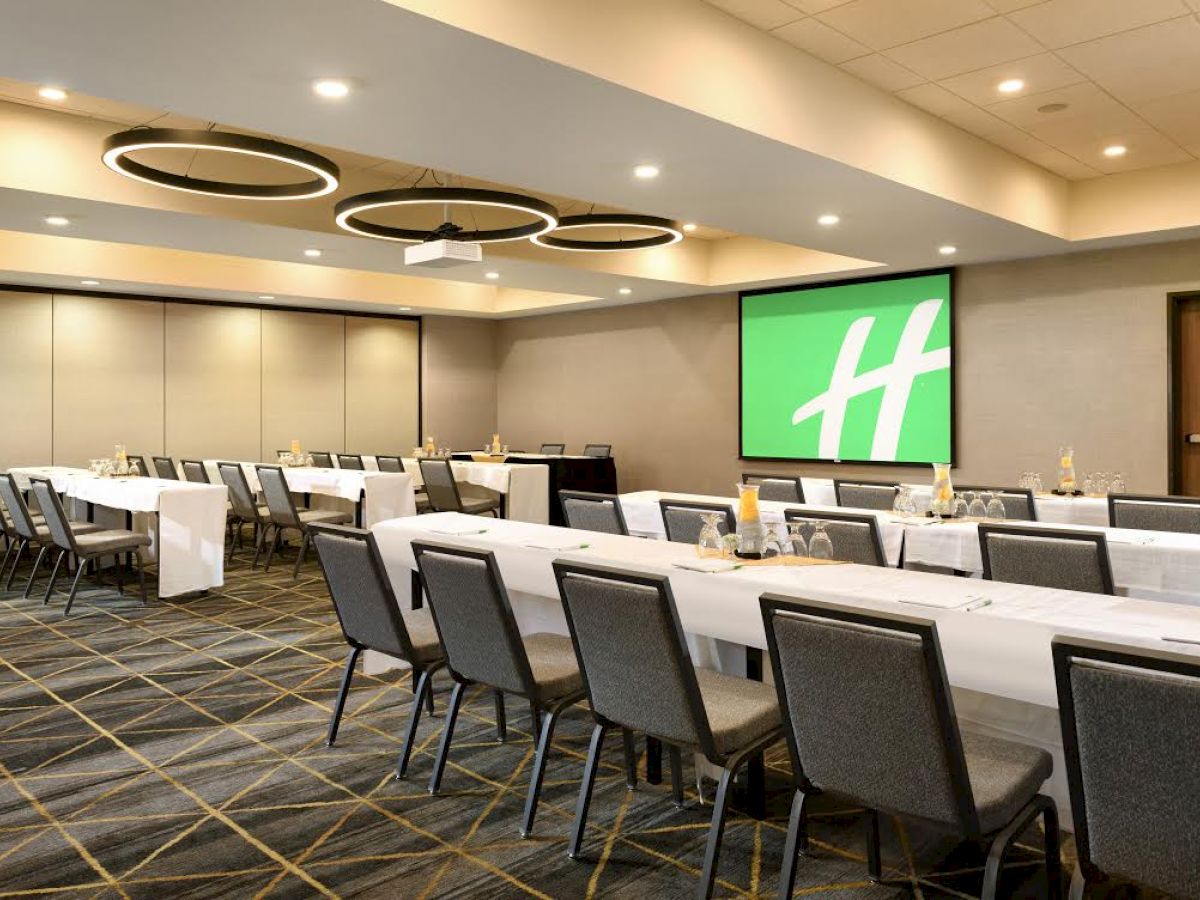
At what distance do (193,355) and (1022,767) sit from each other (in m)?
11.5

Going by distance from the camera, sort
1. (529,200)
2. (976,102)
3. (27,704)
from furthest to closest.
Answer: (529,200)
(976,102)
(27,704)

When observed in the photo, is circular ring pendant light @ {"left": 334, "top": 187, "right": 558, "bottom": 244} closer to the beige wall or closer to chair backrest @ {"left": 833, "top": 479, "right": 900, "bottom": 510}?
chair backrest @ {"left": 833, "top": 479, "right": 900, "bottom": 510}

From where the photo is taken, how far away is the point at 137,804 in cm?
331

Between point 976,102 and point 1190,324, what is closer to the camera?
point 976,102

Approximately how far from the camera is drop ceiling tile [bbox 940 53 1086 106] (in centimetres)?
532

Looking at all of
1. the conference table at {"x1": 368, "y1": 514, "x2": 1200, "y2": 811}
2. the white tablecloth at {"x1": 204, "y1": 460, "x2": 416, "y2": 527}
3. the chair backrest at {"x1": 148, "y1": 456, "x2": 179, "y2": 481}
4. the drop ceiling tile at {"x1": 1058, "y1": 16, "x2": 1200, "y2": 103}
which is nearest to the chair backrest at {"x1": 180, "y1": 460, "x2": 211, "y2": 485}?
the chair backrest at {"x1": 148, "y1": 456, "x2": 179, "y2": 481}

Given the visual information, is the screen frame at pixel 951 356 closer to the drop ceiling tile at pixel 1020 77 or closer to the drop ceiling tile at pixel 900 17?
the drop ceiling tile at pixel 1020 77

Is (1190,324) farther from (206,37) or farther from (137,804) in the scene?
(137,804)

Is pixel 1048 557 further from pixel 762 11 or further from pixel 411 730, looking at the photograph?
pixel 762 11

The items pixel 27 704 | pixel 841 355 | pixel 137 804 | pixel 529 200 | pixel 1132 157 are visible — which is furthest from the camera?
pixel 841 355

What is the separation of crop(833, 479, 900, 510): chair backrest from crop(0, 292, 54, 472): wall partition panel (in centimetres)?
903

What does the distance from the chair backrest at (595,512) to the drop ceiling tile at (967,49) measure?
2.91 metres

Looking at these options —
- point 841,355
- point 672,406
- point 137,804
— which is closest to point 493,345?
point 672,406

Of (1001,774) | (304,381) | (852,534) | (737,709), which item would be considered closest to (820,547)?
(737,709)
